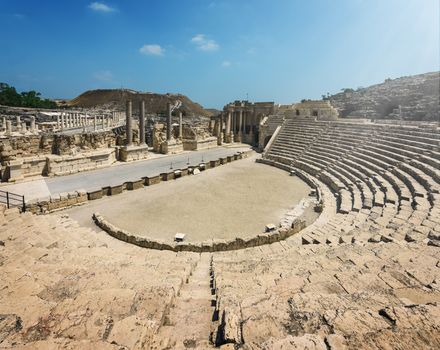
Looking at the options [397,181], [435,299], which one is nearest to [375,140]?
[397,181]

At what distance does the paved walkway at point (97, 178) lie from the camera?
538 inches

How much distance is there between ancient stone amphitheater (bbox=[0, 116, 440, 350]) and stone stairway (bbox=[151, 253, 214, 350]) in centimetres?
2

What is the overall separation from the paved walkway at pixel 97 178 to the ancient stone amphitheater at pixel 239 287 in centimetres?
392

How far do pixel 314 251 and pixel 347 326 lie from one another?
180 inches

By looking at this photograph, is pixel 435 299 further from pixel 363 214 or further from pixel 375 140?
pixel 375 140

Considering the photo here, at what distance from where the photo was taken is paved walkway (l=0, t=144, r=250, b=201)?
13667mm

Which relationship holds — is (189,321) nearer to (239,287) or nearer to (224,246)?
(239,287)

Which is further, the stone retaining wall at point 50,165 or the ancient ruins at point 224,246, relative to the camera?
the stone retaining wall at point 50,165

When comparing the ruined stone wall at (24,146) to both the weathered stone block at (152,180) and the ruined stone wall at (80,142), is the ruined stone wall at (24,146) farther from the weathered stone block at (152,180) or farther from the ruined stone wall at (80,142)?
the weathered stone block at (152,180)

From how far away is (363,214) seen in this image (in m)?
10.3

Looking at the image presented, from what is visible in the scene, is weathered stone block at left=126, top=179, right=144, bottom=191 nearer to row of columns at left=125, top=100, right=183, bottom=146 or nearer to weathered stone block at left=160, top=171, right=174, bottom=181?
weathered stone block at left=160, top=171, right=174, bottom=181

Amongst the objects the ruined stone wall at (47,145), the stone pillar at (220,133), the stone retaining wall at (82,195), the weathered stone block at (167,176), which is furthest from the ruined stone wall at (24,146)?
the stone pillar at (220,133)

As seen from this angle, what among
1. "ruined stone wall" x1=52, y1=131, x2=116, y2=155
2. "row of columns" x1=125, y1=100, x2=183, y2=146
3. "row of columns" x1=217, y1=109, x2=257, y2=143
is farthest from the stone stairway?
"row of columns" x1=217, y1=109, x2=257, y2=143

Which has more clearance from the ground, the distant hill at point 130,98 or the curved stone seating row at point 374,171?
the distant hill at point 130,98
